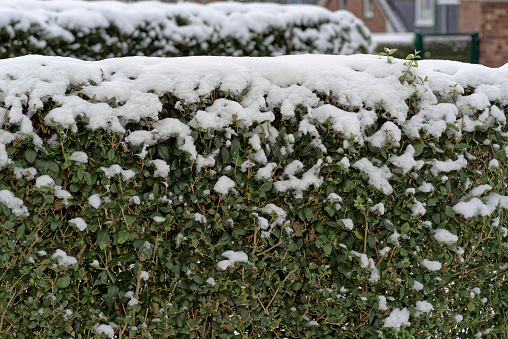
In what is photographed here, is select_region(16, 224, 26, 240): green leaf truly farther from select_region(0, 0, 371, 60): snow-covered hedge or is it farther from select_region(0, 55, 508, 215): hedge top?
select_region(0, 0, 371, 60): snow-covered hedge

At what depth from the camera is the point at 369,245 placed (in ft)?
8.15

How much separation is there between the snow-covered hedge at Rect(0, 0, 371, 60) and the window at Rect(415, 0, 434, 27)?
1023 inches

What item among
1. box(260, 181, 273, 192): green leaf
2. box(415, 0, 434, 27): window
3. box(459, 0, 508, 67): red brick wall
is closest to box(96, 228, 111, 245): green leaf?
box(260, 181, 273, 192): green leaf

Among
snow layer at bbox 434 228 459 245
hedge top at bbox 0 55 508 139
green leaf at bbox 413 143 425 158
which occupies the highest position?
hedge top at bbox 0 55 508 139

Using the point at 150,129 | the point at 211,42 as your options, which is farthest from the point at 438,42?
the point at 150,129

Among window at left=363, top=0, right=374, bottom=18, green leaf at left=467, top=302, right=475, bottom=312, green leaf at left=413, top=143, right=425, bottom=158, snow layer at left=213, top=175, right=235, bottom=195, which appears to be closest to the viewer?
snow layer at left=213, top=175, right=235, bottom=195

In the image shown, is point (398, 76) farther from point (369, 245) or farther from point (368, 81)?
point (369, 245)

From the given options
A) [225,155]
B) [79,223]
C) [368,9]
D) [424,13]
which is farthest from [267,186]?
[424,13]

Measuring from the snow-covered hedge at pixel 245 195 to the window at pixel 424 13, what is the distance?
1238 inches

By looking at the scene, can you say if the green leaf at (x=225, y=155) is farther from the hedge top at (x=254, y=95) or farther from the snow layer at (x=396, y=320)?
the snow layer at (x=396, y=320)

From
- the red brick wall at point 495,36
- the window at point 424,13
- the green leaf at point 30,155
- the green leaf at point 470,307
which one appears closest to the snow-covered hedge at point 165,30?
the green leaf at point 30,155

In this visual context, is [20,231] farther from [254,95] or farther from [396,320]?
[396,320]

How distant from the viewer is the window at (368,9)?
103 ft

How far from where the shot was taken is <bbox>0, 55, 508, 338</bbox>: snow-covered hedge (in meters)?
2.28
